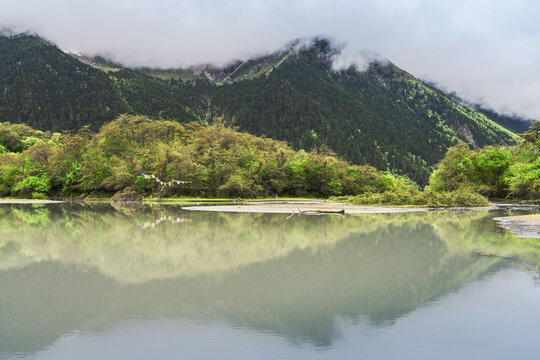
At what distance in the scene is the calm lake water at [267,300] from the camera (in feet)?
25.5

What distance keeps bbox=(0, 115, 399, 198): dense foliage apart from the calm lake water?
4981 cm

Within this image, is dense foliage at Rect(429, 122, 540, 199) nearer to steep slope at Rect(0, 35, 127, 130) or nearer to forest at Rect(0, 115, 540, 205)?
forest at Rect(0, 115, 540, 205)

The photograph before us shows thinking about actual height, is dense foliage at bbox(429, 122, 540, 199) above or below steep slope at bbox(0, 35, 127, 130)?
below

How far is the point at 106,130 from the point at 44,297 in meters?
73.3

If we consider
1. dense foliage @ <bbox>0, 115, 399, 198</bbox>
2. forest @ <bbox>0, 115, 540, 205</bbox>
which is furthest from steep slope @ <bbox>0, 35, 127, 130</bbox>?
dense foliage @ <bbox>0, 115, 399, 198</bbox>

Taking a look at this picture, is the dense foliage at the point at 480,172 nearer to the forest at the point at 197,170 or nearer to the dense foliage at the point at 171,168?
the forest at the point at 197,170

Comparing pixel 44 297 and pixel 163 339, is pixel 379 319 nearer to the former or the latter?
pixel 163 339

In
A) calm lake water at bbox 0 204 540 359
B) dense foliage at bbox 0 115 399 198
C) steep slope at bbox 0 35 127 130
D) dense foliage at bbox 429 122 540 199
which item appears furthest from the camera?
steep slope at bbox 0 35 127 130

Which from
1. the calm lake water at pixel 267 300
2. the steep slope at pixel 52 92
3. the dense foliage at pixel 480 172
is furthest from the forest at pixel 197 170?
the steep slope at pixel 52 92

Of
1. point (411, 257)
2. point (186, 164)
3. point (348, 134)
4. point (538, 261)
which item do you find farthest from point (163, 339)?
point (348, 134)

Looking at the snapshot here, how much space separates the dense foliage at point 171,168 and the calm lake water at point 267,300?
49811mm

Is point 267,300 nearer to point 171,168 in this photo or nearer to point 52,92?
point 171,168

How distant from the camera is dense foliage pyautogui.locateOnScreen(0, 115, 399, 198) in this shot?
69188mm

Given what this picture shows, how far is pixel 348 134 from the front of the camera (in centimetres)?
17662
